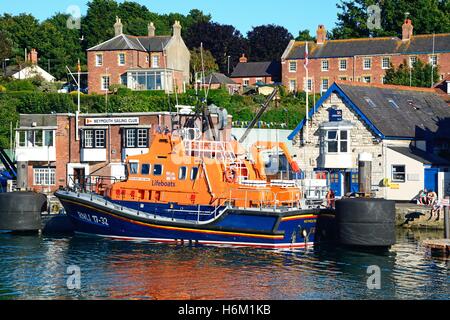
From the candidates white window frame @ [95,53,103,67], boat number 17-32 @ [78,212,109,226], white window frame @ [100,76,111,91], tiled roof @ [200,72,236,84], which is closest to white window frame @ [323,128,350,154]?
boat number 17-32 @ [78,212,109,226]

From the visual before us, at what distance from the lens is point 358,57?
85.5 metres

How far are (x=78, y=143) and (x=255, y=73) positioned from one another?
44555 mm

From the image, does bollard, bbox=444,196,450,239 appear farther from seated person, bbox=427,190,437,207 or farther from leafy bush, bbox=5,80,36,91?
leafy bush, bbox=5,80,36,91

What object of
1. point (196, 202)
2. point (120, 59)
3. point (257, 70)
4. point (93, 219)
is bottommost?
point (93, 219)

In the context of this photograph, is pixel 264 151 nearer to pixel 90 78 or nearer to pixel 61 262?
pixel 61 262

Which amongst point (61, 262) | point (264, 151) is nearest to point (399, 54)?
point (264, 151)

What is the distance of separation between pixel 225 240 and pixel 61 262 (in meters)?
6.65

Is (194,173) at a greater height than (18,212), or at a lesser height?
greater

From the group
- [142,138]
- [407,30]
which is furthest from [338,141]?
[407,30]

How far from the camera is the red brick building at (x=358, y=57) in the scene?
82062mm

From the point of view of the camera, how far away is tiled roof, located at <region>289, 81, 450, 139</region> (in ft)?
162

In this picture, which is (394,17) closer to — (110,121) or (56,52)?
(56,52)

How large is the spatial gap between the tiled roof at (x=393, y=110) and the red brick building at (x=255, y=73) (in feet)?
129

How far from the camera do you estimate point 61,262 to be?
3203 centimetres
